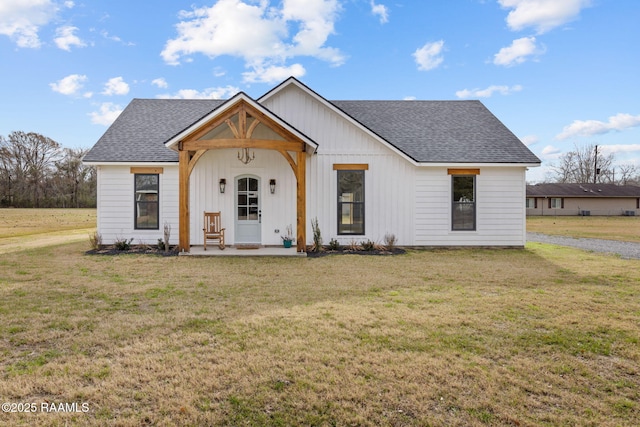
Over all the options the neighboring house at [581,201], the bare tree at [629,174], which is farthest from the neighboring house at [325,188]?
the bare tree at [629,174]

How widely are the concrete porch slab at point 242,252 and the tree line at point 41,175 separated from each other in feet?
119

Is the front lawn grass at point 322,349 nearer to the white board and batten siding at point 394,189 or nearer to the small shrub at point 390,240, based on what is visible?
the small shrub at point 390,240

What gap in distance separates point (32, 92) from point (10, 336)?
103ft

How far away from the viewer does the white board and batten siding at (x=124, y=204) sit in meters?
11.3

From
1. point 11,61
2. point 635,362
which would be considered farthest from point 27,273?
point 11,61

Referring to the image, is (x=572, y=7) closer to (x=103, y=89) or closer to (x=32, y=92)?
(x=103, y=89)

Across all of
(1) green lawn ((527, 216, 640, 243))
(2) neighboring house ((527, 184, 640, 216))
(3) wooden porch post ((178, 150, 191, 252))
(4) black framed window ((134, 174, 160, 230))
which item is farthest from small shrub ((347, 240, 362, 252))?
(2) neighboring house ((527, 184, 640, 216))

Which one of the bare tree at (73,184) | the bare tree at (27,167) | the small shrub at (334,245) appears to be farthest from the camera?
the bare tree at (73,184)

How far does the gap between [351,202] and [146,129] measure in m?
8.01

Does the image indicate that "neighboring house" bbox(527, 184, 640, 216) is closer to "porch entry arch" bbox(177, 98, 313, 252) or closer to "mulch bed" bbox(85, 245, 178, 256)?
"porch entry arch" bbox(177, 98, 313, 252)

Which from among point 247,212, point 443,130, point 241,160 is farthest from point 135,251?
point 443,130

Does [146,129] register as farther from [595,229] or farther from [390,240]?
[595,229]

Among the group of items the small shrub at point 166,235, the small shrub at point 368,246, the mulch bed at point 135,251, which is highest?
the small shrub at point 166,235

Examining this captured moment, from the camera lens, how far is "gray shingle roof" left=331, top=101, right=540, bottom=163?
11.6 m
